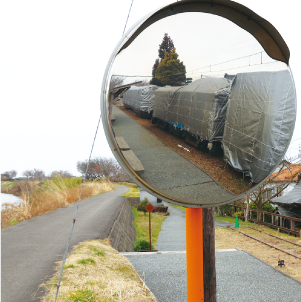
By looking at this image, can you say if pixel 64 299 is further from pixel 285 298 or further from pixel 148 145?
pixel 285 298

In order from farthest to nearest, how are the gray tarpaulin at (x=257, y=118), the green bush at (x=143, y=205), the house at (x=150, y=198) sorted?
the house at (x=150, y=198) < the green bush at (x=143, y=205) < the gray tarpaulin at (x=257, y=118)

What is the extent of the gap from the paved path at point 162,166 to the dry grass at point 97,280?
12.9 ft

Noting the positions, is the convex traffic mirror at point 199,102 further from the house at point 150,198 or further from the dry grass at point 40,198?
the house at point 150,198

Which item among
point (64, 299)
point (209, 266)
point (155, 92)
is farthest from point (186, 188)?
point (64, 299)

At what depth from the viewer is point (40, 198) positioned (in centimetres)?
1554

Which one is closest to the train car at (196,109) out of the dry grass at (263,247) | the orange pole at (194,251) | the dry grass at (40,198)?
the orange pole at (194,251)

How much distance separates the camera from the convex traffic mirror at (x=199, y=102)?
1419 mm

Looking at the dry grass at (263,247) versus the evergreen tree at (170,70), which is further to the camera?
the dry grass at (263,247)

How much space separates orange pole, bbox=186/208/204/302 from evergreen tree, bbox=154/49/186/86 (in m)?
0.97

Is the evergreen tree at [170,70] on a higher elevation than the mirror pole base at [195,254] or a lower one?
higher

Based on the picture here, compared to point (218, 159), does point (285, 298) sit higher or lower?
lower

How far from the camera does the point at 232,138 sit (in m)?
1.44

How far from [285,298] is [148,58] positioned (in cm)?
760

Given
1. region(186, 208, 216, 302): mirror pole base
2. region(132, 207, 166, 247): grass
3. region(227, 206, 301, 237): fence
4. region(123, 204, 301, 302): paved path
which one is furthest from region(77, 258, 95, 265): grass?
region(227, 206, 301, 237): fence
